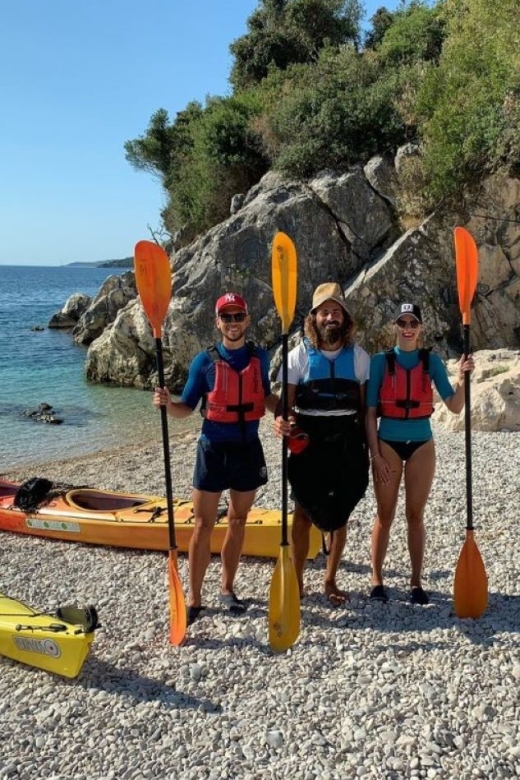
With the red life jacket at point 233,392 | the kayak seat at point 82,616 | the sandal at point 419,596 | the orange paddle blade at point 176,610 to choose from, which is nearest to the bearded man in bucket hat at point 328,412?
the red life jacket at point 233,392

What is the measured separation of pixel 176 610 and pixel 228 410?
1.46m

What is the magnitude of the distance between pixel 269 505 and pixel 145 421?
285 inches

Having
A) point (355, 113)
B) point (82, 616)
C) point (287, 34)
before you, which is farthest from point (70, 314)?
point (82, 616)

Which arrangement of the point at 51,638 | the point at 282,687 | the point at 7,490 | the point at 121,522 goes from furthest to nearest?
the point at 7,490 < the point at 121,522 < the point at 51,638 < the point at 282,687

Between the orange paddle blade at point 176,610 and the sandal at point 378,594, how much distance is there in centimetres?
138

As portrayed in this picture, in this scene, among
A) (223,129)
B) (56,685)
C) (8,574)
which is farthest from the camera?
(223,129)

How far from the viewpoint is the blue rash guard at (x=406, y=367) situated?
4105 millimetres

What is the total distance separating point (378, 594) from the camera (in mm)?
4566

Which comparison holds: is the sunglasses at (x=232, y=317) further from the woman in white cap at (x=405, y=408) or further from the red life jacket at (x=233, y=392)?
the woman in white cap at (x=405, y=408)

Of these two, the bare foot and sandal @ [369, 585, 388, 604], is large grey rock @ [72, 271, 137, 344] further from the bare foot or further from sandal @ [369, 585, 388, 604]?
sandal @ [369, 585, 388, 604]

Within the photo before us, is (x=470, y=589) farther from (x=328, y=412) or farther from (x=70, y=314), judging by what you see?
(x=70, y=314)

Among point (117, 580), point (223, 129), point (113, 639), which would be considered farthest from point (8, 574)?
point (223, 129)

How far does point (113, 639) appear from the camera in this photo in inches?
173

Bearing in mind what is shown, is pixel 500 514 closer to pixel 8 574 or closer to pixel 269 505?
pixel 269 505
